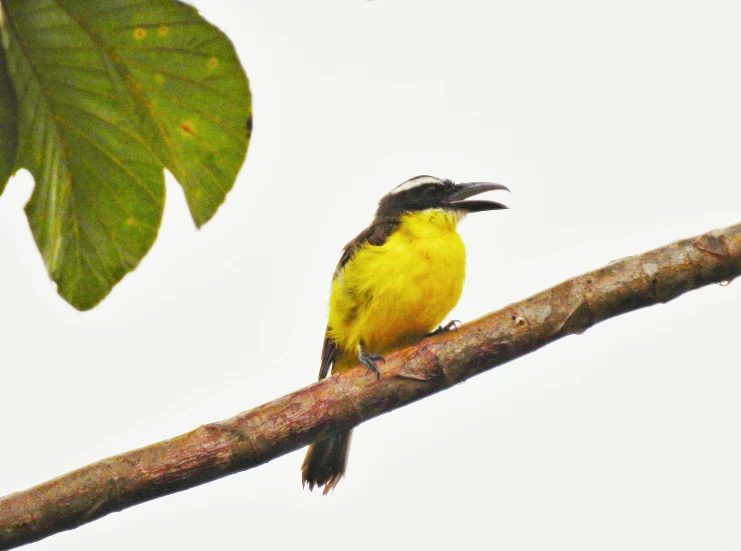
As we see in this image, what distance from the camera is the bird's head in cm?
541

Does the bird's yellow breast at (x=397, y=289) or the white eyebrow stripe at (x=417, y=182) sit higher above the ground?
the white eyebrow stripe at (x=417, y=182)

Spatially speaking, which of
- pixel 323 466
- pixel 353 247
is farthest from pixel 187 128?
pixel 323 466

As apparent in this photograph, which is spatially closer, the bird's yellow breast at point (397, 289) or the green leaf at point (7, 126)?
Result: the green leaf at point (7, 126)

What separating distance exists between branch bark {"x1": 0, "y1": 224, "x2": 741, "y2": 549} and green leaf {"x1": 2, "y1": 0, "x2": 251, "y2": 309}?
2.50 feet

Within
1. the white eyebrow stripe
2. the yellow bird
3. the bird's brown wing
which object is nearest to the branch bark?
the yellow bird

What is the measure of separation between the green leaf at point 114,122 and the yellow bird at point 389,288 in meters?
2.12

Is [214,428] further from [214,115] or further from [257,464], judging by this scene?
[214,115]

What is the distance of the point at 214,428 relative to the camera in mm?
3285

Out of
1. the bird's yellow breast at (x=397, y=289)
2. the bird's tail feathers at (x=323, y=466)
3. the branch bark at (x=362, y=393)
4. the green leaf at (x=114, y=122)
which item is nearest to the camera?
the green leaf at (x=114, y=122)

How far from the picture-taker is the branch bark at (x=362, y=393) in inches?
124

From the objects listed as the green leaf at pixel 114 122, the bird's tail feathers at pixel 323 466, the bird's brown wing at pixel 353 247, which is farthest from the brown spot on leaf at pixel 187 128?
the bird's tail feathers at pixel 323 466

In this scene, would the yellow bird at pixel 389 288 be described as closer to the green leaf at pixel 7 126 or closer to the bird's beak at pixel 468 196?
the bird's beak at pixel 468 196

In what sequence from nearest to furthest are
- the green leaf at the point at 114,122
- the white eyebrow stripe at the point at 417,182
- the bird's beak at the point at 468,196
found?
the green leaf at the point at 114,122 < the bird's beak at the point at 468,196 < the white eyebrow stripe at the point at 417,182

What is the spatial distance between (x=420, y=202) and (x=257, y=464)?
8.16ft
